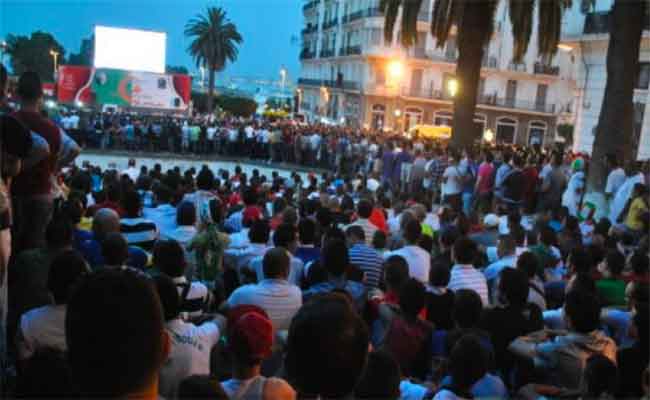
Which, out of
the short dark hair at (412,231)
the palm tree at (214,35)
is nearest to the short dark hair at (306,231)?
the short dark hair at (412,231)

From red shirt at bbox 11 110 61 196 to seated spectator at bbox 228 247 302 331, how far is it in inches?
66.2

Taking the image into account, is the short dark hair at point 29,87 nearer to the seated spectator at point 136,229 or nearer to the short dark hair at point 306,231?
the seated spectator at point 136,229

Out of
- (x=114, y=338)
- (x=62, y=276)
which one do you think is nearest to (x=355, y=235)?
(x=62, y=276)

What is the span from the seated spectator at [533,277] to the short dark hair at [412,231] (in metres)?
1.17

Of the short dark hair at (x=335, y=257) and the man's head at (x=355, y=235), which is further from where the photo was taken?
the man's head at (x=355, y=235)

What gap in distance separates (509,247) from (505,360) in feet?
6.95

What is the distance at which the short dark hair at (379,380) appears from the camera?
312cm

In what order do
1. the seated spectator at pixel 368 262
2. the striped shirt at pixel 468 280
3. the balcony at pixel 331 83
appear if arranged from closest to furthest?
the striped shirt at pixel 468 280 → the seated spectator at pixel 368 262 → the balcony at pixel 331 83

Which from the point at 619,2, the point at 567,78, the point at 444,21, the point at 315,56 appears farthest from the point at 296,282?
the point at 315,56

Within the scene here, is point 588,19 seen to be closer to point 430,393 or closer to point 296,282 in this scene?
point 296,282

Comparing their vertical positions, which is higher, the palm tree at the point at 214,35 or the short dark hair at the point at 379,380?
the palm tree at the point at 214,35

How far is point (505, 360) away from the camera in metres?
4.45

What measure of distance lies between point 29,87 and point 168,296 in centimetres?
225

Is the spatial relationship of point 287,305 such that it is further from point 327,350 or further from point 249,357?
point 327,350
